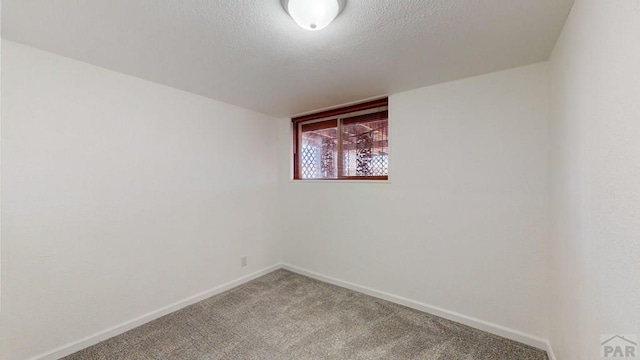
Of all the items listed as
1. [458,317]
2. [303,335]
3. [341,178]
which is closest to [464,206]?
[458,317]

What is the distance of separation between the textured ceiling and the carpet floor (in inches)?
85.7

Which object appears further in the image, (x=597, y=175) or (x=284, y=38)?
(x=284, y=38)

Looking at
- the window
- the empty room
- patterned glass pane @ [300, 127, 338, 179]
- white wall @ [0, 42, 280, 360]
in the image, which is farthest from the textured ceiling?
patterned glass pane @ [300, 127, 338, 179]

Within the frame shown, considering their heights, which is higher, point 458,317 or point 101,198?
point 101,198

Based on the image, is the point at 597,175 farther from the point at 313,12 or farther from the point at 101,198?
the point at 101,198

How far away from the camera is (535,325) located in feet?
6.38

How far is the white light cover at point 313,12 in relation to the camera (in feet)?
4.07

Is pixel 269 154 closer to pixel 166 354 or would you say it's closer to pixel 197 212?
pixel 197 212

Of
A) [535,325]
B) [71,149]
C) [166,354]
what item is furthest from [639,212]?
[71,149]

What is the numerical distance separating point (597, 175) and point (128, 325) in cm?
328

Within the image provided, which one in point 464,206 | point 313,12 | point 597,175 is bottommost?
point 464,206

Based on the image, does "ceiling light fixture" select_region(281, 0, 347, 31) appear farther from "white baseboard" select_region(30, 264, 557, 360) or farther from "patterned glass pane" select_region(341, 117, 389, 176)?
"white baseboard" select_region(30, 264, 557, 360)

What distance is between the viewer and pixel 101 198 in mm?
2055

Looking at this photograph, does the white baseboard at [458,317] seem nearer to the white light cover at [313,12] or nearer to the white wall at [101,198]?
the white wall at [101,198]
